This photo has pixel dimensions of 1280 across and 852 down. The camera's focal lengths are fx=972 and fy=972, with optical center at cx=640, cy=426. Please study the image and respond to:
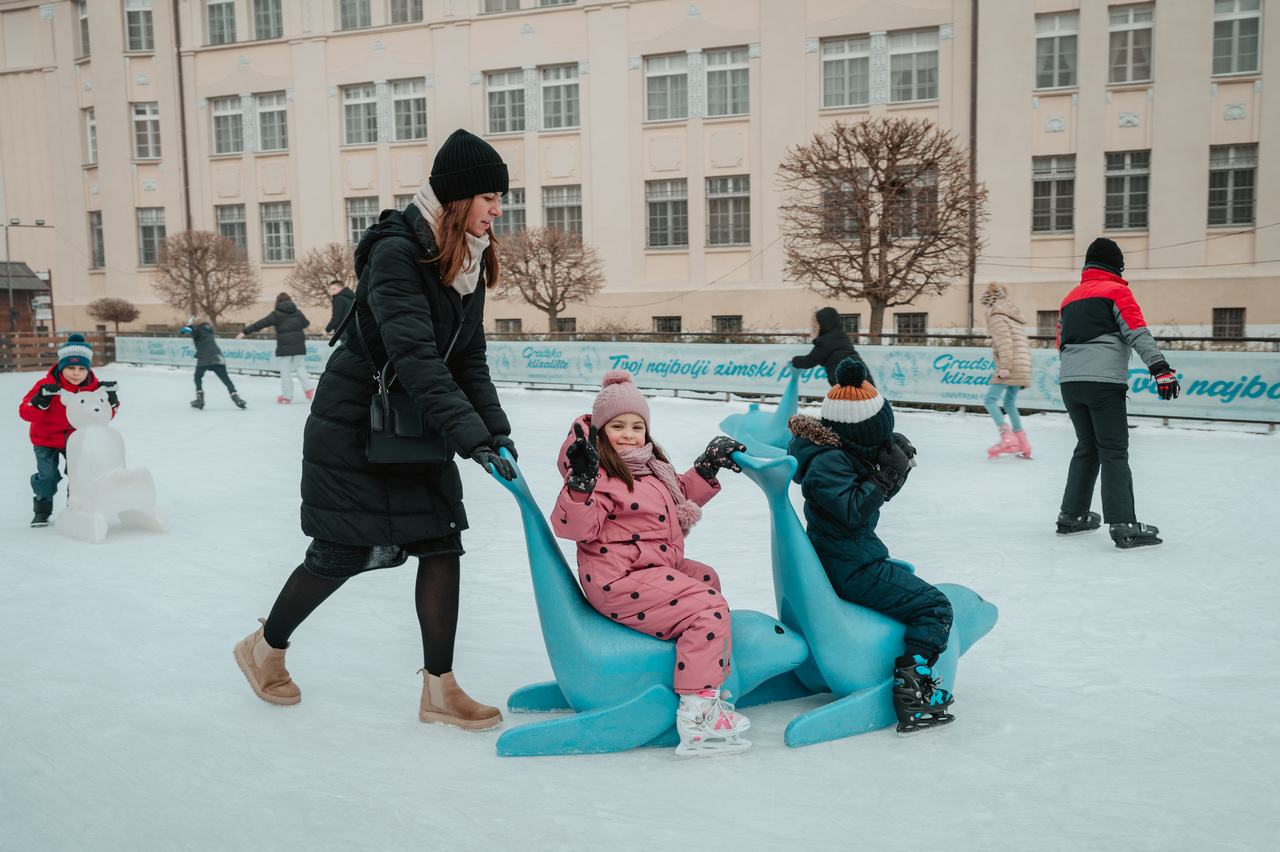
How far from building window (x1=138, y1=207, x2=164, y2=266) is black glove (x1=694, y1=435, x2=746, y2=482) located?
1185 inches

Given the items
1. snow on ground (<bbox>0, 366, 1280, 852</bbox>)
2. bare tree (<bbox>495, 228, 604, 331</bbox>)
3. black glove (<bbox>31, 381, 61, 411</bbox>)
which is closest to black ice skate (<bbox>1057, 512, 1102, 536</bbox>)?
snow on ground (<bbox>0, 366, 1280, 852</bbox>)

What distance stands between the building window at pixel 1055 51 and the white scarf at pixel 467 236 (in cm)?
2065

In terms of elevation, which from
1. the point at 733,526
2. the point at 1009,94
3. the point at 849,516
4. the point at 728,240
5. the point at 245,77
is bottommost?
the point at 733,526

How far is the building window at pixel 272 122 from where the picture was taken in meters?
27.1

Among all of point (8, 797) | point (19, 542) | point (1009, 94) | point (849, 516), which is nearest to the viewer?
point (8, 797)

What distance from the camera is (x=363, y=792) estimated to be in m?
2.51

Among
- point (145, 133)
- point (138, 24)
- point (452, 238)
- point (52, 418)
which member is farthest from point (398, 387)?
point (138, 24)

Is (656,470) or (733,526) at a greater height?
(656,470)

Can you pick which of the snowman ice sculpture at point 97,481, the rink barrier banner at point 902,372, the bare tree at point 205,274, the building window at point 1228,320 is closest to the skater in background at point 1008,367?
the rink barrier banner at point 902,372

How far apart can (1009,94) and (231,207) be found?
20.9 m

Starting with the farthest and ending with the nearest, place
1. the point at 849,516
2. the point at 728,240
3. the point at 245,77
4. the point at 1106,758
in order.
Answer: the point at 245,77
the point at 728,240
the point at 849,516
the point at 1106,758

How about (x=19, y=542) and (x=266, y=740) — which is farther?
(x=19, y=542)

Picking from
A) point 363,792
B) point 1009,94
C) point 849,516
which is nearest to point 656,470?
point 849,516

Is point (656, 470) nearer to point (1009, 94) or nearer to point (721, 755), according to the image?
point (721, 755)
